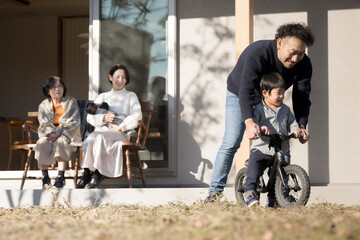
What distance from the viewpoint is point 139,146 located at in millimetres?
5520

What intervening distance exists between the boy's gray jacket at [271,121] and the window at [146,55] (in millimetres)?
2246

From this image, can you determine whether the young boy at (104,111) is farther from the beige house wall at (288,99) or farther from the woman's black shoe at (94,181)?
the beige house wall at (288,99)

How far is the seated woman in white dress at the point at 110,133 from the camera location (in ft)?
17.8

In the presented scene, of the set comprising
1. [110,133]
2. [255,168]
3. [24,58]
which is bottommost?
[255,168]

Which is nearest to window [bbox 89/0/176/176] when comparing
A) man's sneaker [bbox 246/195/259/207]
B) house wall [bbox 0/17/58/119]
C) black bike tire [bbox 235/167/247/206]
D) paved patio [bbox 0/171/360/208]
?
paved patio [bbox 0/171/360/208]

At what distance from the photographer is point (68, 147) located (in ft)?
18.5

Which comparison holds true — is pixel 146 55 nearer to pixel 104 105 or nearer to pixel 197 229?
pixel 104 105

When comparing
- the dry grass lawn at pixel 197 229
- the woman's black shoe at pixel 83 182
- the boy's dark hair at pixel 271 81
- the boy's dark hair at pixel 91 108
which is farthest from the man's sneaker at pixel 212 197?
the boy's dark hair at pixel 91 108

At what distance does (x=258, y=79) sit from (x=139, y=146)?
6.13ft

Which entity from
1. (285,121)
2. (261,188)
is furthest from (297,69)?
(261,188)

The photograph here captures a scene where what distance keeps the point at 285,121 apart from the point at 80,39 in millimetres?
7362

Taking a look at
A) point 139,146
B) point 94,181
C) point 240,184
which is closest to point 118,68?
point 139,146

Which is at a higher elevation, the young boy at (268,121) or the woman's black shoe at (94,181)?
the young boy at (268,121)

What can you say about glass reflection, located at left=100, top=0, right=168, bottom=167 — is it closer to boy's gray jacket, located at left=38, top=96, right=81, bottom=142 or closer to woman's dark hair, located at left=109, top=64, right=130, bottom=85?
woman's dark hair, located at left=109, top=64, right=130, bottom=85
